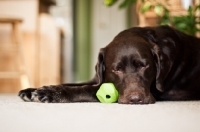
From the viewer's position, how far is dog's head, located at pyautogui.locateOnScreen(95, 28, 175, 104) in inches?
78.1

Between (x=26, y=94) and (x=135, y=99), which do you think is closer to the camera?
(x=135, y=99)

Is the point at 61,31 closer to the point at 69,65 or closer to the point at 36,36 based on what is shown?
the point at 69,65

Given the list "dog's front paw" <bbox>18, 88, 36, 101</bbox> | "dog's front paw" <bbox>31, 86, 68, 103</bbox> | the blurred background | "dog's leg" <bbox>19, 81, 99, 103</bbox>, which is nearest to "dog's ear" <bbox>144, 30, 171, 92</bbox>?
"dog's leg" <bbox>19, 81, 99, 103</bbox>

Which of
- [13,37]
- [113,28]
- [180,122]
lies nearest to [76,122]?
[180,122]

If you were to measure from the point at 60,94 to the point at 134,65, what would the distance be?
0.41 meters

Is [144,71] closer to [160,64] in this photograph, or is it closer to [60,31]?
[160,64]

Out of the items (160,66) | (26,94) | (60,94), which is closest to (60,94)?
(60,94)

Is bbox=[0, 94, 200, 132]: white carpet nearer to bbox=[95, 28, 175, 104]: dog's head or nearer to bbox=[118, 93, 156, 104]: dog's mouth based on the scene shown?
bbox=[118, 93, 156, 104]: dog's mouth

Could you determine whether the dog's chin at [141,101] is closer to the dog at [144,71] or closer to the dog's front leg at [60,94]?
the dog at [144,71]

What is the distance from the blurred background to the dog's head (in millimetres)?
1188

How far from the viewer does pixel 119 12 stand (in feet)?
23.5

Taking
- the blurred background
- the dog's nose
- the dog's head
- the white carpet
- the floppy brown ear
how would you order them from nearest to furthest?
the white carpet, the dog's nose, the dog's head, the floppy brown ear, the blurred background

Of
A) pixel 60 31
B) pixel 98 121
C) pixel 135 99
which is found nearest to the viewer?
pixel 98 121

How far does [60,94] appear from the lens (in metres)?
1.97
